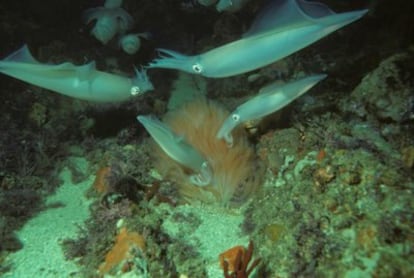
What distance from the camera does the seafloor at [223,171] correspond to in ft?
10.8

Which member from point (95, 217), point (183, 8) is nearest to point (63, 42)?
point (183, 8)

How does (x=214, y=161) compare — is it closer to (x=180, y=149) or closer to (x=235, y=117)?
(x=180, y=149)

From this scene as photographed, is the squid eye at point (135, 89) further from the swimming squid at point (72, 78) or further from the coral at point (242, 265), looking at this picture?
the coral at point (242, 265)

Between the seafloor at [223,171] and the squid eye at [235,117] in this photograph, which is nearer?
the seafloor at [223,171]

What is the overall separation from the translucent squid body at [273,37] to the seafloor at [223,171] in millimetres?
1249

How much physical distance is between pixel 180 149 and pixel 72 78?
193cm

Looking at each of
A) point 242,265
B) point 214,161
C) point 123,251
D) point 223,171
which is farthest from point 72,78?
point 242,265

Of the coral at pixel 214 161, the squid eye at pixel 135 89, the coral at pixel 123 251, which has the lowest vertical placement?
the coral at pixel 123 251

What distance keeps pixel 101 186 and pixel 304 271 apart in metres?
3.09

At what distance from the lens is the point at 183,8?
8.97 metres

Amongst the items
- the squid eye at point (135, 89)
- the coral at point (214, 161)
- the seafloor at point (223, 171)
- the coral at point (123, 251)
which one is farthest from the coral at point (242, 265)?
the squid eye at point (135, 89)

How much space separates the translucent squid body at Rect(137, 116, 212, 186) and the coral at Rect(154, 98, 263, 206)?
0.14m

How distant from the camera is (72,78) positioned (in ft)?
16.7

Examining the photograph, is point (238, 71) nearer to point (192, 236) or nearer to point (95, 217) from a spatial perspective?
point (192, 236)
